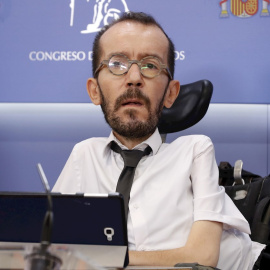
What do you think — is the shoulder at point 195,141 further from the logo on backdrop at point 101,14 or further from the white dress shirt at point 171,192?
the logo on backdrop at point 101,14

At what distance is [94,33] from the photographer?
11.5ft

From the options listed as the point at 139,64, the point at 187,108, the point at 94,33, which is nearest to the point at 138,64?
the point at 139,64

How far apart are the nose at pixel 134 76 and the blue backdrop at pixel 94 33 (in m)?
1.69

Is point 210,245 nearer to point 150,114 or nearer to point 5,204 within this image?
point 150,114

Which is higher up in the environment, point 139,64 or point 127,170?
point 139,64

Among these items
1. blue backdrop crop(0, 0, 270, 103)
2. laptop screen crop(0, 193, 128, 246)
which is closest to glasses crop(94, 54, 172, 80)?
laptop screen crop(0, 193, 128, 246)

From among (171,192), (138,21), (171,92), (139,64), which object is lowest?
(171,192)

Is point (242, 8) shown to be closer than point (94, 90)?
No

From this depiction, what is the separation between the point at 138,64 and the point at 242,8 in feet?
6.01

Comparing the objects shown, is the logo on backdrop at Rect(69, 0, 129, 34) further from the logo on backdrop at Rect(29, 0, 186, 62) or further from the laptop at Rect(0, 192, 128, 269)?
the laptop at Rect(0, 192, 128, 269)

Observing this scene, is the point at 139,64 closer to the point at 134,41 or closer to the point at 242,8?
Answer: the point at 134,41

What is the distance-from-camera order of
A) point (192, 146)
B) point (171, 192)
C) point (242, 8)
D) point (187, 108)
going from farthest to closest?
point (242, 8) < point (187, 108) < point (192, 146) < point (171, 192)

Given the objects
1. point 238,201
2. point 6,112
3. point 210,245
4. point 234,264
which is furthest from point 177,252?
point 6,112

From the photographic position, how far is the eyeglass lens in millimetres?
1819
